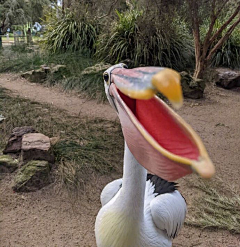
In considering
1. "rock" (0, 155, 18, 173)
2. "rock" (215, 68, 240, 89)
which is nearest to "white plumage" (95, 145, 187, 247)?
"rock" (0, 155, 18, 173)

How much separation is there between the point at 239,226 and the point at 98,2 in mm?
3852

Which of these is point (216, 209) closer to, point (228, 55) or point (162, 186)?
point (162, 186)

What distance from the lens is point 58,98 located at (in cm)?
567

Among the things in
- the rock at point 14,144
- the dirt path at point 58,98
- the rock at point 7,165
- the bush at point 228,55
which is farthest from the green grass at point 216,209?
the bush at point 228,55

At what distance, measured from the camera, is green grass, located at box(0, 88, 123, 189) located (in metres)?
3.16

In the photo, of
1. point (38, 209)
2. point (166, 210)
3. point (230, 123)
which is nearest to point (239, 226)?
point (166, 210)

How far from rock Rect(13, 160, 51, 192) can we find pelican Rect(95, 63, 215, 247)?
3.46 ft

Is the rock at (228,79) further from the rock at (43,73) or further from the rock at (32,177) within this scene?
the rock at (32,177)

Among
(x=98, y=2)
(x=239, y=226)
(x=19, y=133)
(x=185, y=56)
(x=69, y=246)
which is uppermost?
(x=98, y=2)

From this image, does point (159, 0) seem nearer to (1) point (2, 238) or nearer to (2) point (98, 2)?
(2) point (98, 2)

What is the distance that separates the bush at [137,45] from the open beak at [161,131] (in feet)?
19.4

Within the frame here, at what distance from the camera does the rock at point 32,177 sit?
2.88m

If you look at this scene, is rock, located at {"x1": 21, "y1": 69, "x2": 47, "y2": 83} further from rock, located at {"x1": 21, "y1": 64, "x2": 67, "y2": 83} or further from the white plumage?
the white plumage

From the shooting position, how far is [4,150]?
3.27 metres
